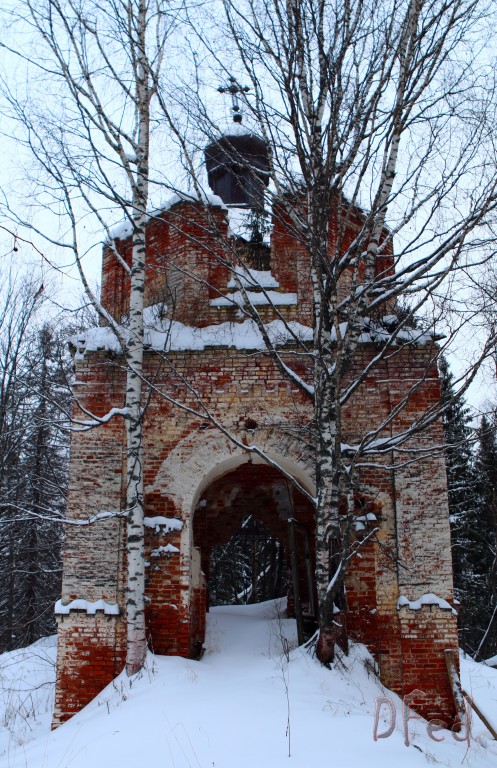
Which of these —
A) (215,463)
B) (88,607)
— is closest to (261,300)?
(215,463)

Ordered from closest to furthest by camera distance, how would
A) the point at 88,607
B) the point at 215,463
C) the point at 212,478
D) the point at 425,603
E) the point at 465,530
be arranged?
the point at 425,603 < the point at 88,607 < the point at 215,463 < the point at 212,478 < the point at 465,530

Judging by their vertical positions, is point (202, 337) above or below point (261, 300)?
below

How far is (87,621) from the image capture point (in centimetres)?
705

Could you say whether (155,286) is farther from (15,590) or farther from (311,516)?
(15,590)

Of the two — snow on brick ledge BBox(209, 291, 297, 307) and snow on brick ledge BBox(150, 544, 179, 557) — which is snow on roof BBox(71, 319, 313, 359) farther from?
snow on brick ledge BBox(150, 544, 179, 557)

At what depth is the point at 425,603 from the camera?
6.96m

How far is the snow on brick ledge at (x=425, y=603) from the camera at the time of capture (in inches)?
274

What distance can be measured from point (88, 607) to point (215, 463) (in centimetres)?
199

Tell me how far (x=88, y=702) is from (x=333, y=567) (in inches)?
111

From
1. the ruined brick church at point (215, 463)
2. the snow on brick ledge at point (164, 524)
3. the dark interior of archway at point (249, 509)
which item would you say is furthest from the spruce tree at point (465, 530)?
the snow on brick ledge at point (164, 524)

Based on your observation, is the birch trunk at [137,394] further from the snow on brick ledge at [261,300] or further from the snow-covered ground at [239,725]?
the snow on brick ledge at [261,300]

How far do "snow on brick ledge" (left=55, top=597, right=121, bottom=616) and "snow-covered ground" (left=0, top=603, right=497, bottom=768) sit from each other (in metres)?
0.76

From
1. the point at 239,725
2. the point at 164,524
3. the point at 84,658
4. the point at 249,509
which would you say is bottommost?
the point at 239,725

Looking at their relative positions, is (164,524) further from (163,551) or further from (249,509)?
(249,509)
